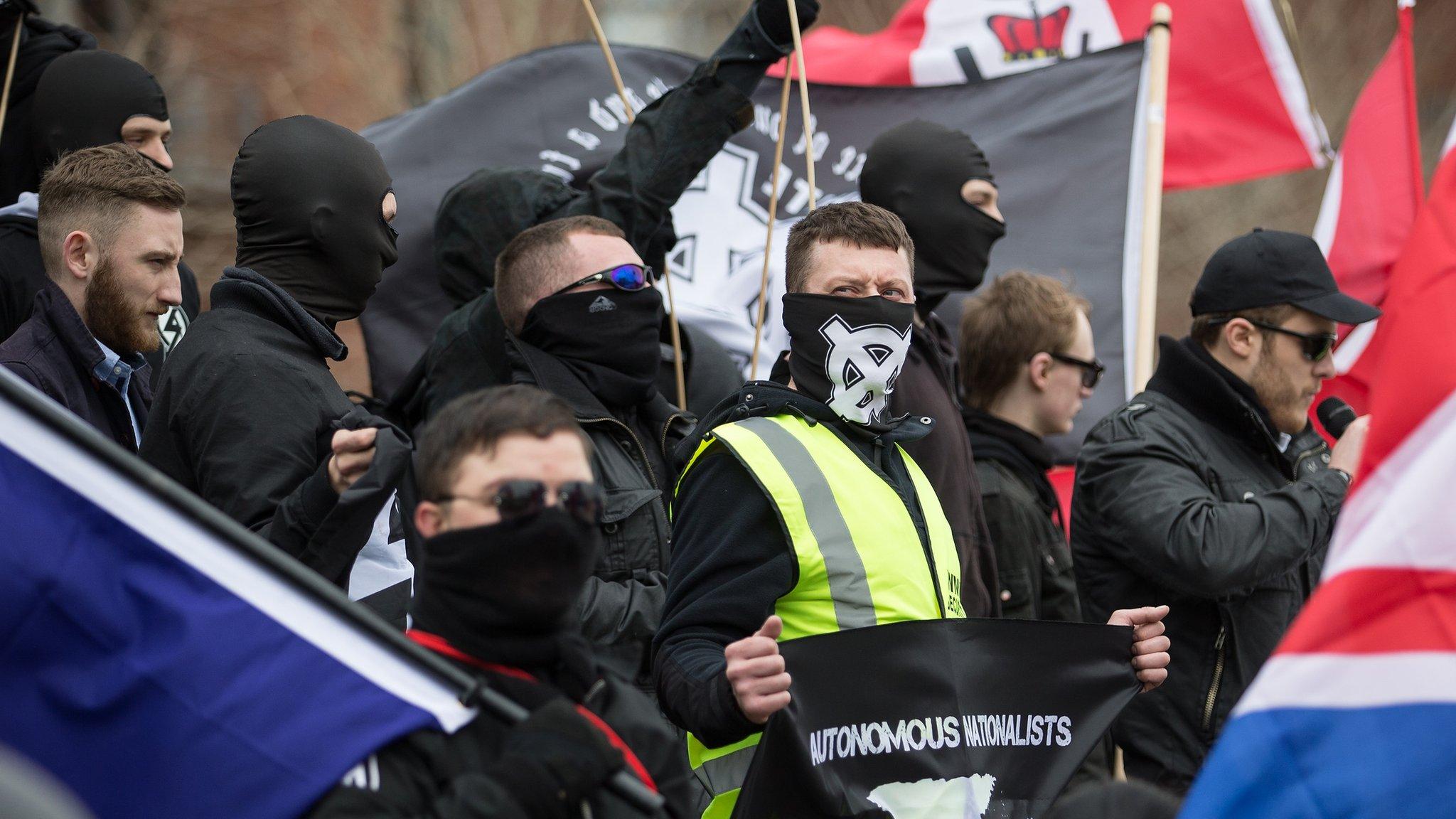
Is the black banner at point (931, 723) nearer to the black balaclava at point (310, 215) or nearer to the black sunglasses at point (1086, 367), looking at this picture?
the black balaclava at point (310, 215)

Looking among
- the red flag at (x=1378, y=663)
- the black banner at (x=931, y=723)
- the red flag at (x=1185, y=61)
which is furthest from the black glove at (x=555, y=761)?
the red flag at (x=1185, y=61)

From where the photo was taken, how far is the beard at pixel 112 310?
410 centimetres

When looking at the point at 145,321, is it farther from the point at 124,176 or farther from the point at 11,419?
the point at 11,419

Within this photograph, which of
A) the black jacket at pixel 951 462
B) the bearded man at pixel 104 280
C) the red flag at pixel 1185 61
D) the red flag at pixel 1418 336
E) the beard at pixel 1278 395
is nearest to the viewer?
the red flag at pixel 1418 336

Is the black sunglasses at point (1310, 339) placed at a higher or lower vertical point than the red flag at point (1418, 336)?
lower

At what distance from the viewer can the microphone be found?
493 cm

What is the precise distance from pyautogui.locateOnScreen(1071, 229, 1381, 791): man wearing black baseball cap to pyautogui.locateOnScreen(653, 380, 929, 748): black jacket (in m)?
1.15

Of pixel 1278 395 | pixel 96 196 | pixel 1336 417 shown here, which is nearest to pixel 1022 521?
pixel 1278 395

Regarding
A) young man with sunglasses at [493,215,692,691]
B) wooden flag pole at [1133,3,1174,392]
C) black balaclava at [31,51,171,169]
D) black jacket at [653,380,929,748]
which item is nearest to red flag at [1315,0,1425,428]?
wooden flag pole at [1133,3,1174,392]

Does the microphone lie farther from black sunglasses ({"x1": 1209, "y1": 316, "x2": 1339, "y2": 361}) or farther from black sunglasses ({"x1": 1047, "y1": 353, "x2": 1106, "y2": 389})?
black sunglasses ({"x1": 1047, "y1": 353, "x2": 1106, "y2": 389})

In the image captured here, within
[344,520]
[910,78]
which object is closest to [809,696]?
[344,520]

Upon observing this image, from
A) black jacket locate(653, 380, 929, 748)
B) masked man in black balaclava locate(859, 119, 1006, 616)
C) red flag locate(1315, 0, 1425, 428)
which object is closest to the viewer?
black jacket locate(653, 380, 929, 748)

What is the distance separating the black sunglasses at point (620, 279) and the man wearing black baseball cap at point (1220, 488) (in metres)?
1.39

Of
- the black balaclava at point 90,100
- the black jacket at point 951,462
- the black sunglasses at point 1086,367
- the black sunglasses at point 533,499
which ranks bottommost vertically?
the black sunglasses at point 1086,367
